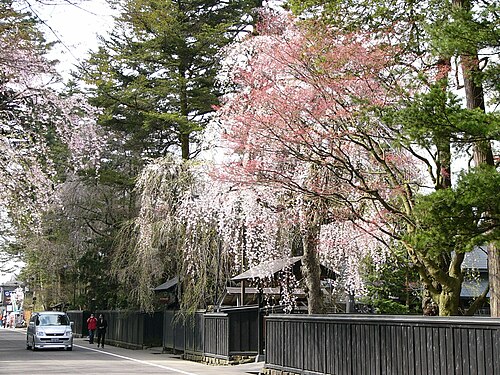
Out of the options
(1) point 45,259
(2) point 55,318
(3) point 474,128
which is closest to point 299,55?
(3) point 474,128

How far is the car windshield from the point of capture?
1272 inches

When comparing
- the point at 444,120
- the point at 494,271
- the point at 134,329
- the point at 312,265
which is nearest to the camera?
the point at 444,120

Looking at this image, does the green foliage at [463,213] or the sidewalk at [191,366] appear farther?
the sidewalk at [191,366]

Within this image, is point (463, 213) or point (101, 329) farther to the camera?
point (101, 329)

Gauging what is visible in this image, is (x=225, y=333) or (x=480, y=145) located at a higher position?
(x=480, y=145)

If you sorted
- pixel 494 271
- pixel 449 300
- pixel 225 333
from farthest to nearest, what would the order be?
1. pixel 225 333
2. pixel 449 300
3. pixel 494 271

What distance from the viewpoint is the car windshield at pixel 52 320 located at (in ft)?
106

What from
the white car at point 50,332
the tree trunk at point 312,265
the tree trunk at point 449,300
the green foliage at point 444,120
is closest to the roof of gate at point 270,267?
the tree trunk at point 312,265

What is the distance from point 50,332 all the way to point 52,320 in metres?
0.94

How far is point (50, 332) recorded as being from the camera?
31.9 metres

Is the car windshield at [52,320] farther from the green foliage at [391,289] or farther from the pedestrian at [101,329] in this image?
the green foliage at [391,289]

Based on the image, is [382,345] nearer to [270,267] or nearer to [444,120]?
[444,120]

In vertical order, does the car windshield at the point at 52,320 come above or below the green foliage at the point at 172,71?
below

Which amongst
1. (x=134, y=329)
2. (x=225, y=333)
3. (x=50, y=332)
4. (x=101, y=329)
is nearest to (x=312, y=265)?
(x=225, y=333)
